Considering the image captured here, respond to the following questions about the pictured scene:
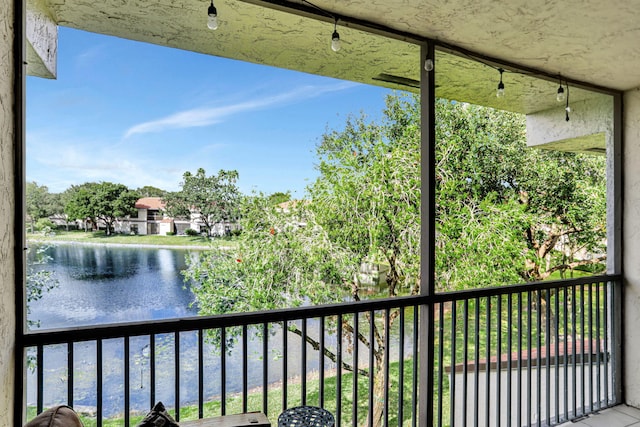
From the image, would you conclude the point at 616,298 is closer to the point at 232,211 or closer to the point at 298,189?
the point at 298,189

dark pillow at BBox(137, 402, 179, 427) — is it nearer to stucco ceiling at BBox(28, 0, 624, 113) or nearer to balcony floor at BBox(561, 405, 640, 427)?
stucco ceiling at BBox(28, 0, 624, 113)

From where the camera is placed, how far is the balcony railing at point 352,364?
→ 178 centimetres

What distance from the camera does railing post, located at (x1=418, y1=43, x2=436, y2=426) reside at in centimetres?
230

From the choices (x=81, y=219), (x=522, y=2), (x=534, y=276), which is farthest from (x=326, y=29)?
(x=534, y=276)

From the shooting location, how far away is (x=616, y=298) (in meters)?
3.20

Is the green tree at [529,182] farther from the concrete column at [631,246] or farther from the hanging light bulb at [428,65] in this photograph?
the hanging light bulb at [428,65]

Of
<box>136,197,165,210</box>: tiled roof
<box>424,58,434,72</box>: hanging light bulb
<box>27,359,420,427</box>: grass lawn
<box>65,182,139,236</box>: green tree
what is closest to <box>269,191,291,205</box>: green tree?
<box>136,197,165,210</box>: tiled roof

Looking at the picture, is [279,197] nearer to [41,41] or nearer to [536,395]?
[536,395]

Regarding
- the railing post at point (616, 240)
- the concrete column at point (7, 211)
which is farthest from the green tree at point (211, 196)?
the railing post at point (616, 240)

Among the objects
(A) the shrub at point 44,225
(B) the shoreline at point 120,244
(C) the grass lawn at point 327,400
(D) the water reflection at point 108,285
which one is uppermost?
(A) the shrub at point 44,225

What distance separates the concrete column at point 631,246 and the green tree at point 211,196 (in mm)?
4421

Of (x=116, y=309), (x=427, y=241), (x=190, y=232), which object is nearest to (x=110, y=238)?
(x=116, y=309)

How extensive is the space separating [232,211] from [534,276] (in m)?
5.43

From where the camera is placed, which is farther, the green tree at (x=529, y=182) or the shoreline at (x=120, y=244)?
the green tree at (x=529, y=182)
